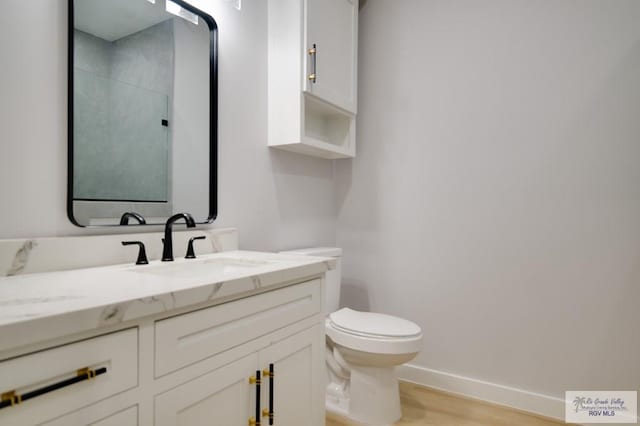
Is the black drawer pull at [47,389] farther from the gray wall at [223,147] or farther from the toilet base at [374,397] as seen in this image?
the toilet base at [374,397]

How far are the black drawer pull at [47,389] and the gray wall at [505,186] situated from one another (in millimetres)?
1836

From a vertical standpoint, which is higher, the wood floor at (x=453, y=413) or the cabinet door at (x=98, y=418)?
the cabinet door at (x=98, y=418)

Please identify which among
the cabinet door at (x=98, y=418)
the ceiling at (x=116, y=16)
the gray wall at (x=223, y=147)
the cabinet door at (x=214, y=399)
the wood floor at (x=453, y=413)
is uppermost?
the ceiling at (x=116, y=16)

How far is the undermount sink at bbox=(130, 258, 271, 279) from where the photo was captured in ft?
3.76

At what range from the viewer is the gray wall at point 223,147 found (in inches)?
39.4

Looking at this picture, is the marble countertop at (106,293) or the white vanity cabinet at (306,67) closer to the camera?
the marble countertop at (106,293)

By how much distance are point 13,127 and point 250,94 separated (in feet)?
3.28

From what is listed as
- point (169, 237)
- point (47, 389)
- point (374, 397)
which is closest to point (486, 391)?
point (374, 397)

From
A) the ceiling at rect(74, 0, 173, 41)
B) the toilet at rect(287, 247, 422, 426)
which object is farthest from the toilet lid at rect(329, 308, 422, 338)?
the ceiling at rect(74, 0, 173, 41)

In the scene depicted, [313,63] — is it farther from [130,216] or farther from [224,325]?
[224,325]

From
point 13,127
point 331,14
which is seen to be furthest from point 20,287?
point 331,14

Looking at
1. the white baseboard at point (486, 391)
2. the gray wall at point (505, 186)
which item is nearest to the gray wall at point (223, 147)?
the gray wall at point (505, 186)

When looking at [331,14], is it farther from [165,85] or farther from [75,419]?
[75,419]

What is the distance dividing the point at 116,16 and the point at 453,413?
2282 millimetres
